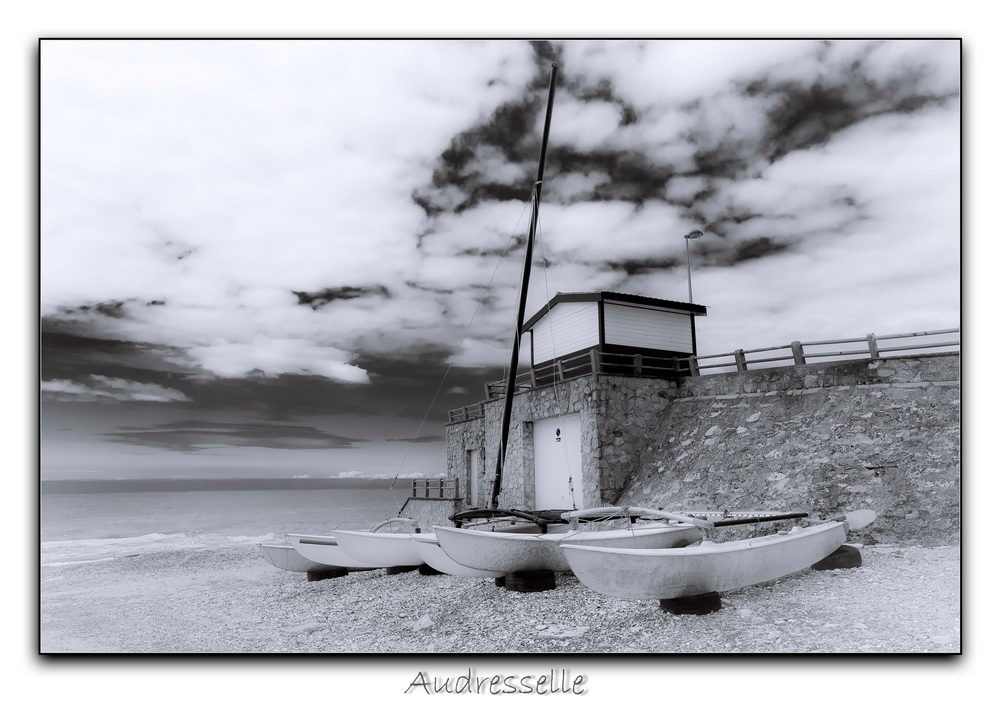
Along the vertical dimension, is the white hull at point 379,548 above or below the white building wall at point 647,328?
below

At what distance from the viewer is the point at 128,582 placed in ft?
44.7

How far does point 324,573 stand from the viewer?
12.0m

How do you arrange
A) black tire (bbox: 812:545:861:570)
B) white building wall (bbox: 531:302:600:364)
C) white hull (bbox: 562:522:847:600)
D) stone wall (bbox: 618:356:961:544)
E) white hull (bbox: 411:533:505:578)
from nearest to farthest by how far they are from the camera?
white hull (bbox: 562:522:847:600) → black tire (bbox: 812:545:861:570) → white hull (bbox: 411:533:505:578) → stone wall (bbox: 618:356:961:544) → white building wall (bbox: 531:302:600:364)

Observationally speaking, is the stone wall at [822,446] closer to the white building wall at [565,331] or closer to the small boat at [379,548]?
the white building wall at [565,331]

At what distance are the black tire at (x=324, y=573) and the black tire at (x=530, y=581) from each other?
5385mm

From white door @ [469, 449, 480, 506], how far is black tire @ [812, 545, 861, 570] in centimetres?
1372

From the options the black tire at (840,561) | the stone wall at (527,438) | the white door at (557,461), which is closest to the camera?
the black tire at (840,561)

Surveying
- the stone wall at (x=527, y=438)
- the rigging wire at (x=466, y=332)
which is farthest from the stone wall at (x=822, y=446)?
the rigging wire at (x=466, y=332)

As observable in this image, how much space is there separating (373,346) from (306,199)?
3640 mm

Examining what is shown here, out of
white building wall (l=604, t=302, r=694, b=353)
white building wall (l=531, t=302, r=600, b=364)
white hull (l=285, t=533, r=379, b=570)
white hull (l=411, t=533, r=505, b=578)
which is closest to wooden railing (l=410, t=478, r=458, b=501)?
white building wall (l=531, t=302, r=600, b=364)

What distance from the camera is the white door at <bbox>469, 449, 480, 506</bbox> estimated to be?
→ 20816 mm

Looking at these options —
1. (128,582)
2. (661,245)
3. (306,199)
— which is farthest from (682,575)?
(128,582)

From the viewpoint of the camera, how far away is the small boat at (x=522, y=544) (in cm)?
775

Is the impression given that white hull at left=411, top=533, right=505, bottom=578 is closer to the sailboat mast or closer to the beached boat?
the beached boat
